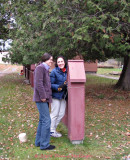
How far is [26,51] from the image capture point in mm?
8812

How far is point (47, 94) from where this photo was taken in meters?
3.88

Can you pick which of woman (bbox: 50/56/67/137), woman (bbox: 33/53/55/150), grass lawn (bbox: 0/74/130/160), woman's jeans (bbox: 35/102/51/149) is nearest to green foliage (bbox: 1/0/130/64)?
woman (bbox: 50/56/67/137)

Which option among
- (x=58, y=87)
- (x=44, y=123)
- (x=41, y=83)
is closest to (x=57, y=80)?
(x=58, y=87)

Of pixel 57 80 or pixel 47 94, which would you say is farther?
pixel 57 80

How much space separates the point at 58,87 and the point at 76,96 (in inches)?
16.5

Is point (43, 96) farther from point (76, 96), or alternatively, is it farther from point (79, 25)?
point (79, 25)

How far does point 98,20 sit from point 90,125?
307 centimetres

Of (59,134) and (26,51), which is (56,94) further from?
(26,51)

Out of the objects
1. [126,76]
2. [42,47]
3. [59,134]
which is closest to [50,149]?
[59,134]

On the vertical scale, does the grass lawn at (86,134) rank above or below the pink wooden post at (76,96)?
below

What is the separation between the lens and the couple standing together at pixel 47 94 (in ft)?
12.3

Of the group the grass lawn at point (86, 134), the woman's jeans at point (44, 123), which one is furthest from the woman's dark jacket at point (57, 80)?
the grass lawn at point (86, 134)

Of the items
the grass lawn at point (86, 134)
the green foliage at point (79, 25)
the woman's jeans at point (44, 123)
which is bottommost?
the grass lawn at point (86, 134)

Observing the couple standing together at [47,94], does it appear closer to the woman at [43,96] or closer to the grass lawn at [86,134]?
the woman at [43,96]
